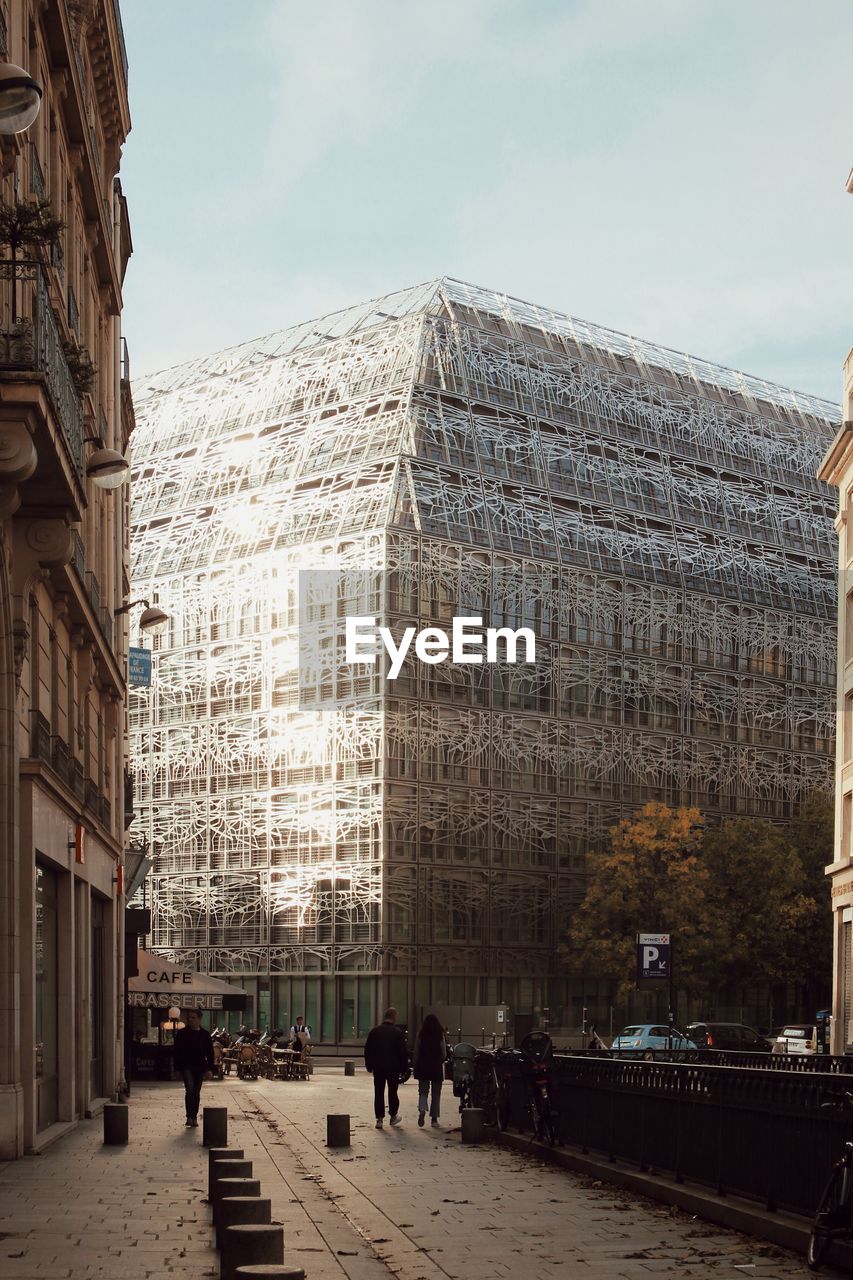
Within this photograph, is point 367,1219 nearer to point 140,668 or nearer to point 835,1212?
point 835,1212

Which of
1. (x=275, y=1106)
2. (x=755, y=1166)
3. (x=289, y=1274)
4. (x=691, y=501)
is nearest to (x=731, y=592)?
(x=691, y=501)

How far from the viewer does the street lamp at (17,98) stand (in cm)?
1427

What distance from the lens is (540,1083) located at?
23.6m

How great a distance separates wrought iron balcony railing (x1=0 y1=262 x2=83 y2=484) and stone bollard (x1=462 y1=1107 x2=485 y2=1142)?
1026 centimetres

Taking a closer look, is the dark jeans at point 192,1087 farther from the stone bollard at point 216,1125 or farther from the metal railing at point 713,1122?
the metal railing at point 713,1122

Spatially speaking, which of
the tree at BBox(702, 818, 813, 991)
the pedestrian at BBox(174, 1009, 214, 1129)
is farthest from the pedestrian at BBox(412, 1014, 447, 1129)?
the tree at BBox(702, 818, 813, 991)

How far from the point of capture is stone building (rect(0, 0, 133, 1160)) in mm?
18734


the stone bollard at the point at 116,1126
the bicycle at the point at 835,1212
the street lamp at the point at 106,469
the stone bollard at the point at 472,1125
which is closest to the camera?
the bicycle at the point at 835,1212

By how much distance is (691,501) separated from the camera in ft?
320

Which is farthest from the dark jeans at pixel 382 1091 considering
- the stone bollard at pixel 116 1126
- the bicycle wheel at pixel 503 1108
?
the stone bollard at pixel 116 1126

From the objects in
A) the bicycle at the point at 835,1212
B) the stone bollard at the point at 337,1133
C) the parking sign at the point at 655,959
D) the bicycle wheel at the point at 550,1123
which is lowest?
the stone bollard at the point at 337,1133

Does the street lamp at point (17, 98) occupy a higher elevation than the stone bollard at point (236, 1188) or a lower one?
higher

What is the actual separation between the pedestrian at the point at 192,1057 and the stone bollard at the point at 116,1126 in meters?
3.77

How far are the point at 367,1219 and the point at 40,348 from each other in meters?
8.16
